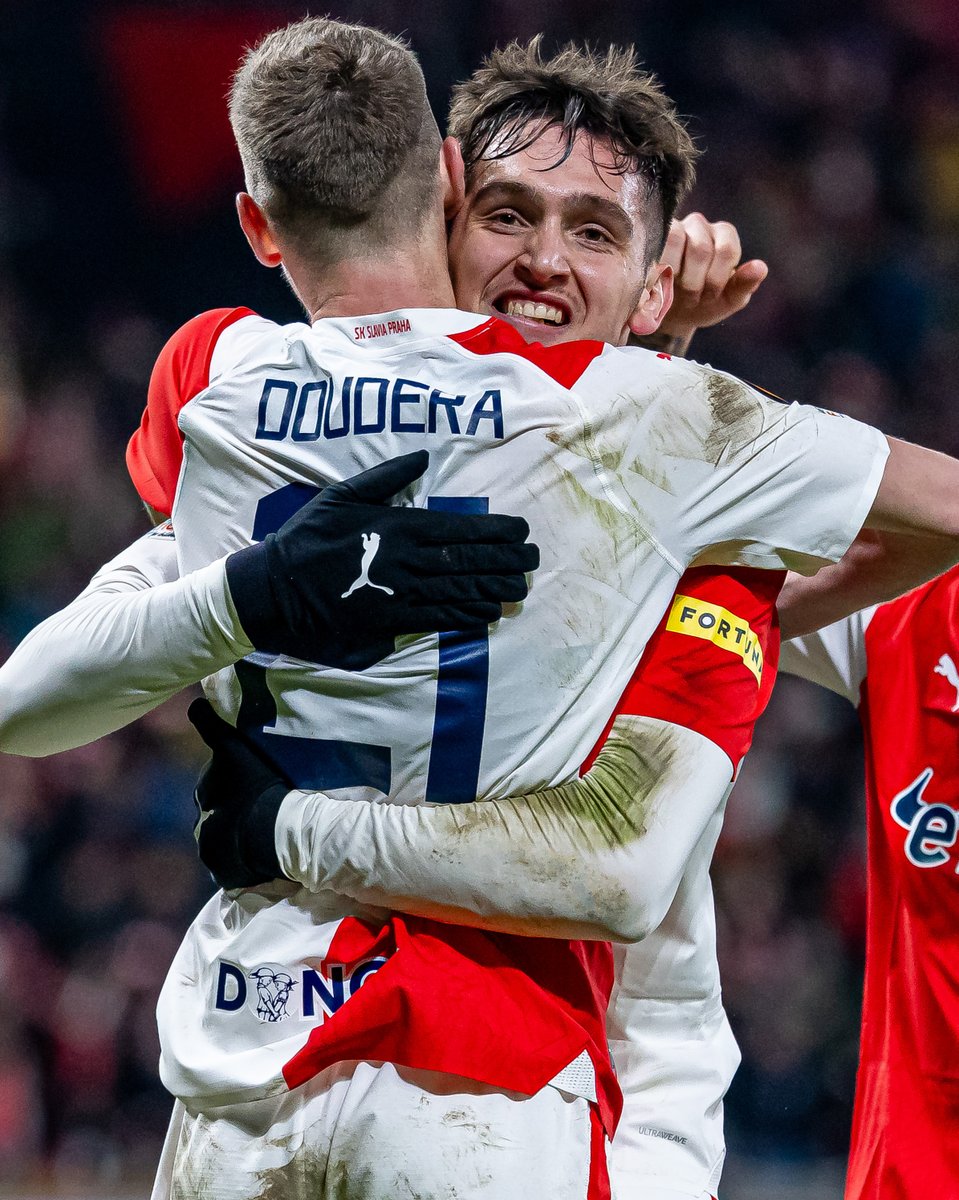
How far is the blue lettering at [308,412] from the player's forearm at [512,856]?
48cm

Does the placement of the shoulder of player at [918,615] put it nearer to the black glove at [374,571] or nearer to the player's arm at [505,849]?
the player's arm at [505,849]

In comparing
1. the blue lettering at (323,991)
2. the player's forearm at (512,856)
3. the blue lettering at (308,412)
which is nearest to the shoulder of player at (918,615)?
the player's forearm at (512,856)

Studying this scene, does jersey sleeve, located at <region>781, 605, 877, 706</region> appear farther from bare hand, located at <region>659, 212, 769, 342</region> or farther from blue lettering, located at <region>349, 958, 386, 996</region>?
blue lettering, located at <region>349, 958, 386, 996</region>

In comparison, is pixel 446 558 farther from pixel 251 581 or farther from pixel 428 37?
pixel 428 37

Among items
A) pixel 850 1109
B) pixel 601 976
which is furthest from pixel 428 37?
pixel 601 976

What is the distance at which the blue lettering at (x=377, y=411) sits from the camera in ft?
6.21

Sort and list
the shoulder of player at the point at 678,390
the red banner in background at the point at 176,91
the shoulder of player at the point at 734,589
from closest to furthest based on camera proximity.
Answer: the shoulder of player at the point at 678,390, the shoulder of player at the point at 734,589, the red banner in background at the point at 176,91

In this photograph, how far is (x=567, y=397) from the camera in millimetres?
1896

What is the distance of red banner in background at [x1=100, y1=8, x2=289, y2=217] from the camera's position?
7.86m

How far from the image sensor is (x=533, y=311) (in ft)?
7.77

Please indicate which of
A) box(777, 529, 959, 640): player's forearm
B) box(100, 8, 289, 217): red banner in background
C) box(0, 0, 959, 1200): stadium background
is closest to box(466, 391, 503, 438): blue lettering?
box(777, 529, 959, 640): player's forearm

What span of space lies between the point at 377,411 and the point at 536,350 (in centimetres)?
24

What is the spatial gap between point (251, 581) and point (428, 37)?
6791mm

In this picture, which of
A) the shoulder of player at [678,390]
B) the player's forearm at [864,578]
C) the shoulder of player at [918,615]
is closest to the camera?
the shoulder of player at [678,390]
